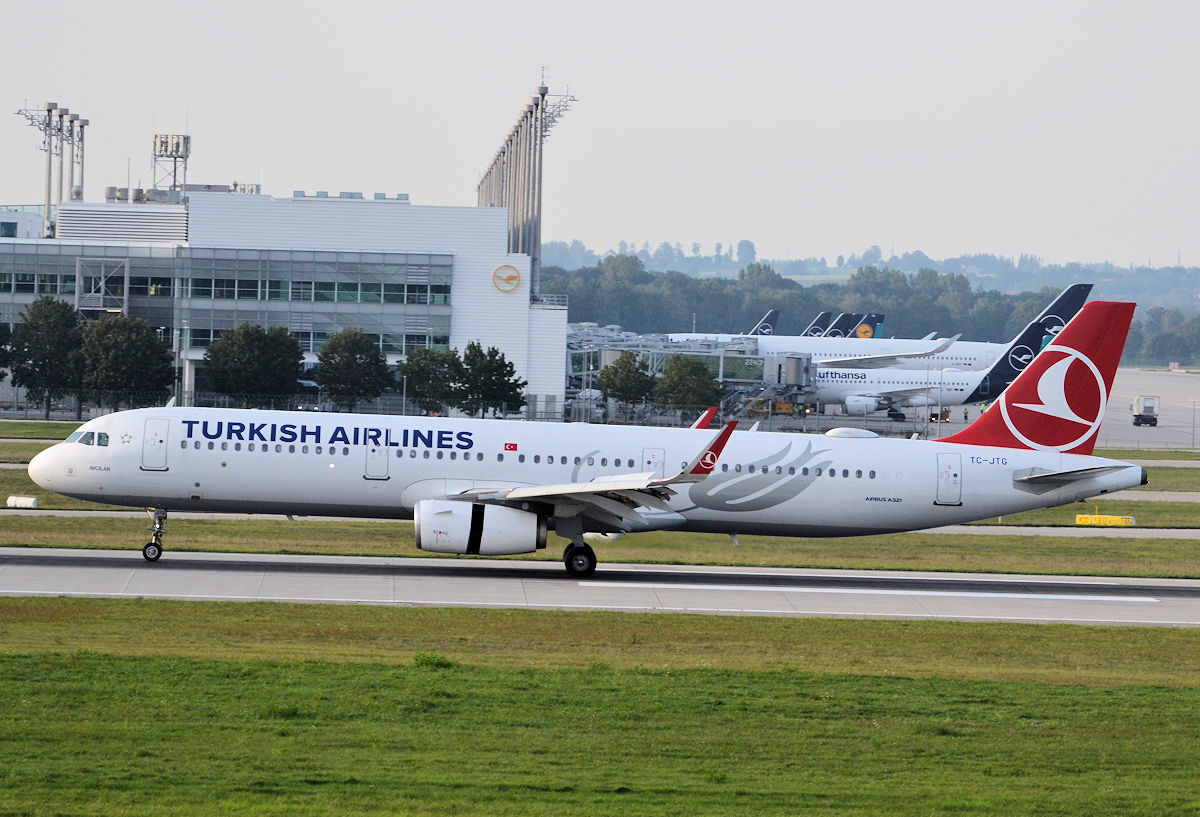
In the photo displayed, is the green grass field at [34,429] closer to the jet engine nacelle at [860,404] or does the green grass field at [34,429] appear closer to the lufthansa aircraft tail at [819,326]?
the jet engine nacelle at [860,404]

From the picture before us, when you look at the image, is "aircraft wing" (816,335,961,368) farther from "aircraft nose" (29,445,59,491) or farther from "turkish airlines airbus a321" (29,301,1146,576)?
"aircraft nose" (29,445,59,491)

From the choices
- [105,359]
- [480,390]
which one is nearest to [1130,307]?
[480,390]

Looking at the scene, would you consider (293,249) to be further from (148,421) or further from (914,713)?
(914,713)

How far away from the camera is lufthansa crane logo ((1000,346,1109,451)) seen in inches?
1411

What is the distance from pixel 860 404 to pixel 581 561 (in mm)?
74310

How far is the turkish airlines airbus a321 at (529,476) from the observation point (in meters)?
32.7

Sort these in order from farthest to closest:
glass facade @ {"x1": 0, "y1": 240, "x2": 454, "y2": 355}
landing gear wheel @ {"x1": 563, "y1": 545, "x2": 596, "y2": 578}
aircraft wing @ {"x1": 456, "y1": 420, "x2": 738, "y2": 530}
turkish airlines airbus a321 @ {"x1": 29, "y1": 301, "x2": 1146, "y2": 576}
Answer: glass facade @ {"x1": 0, "y1": 240, "x2": 454, "y2": 355} → landing gear wheel @ {"x1": 563, "y1": 545, "x2": 596, "y2": 578} → turkish airlines airbus a321 @ {"x1": 29, "y1": 301, "x2": 1146, "y2": 576} → aircraft wing @ {"x1": 456, "y1": 420, "x2": 738, "y2": 530}

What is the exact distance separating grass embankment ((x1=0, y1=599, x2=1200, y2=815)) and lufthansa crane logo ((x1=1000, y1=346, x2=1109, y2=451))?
9.46m

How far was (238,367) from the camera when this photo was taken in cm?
8231

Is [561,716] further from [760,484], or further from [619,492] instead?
[760,484]

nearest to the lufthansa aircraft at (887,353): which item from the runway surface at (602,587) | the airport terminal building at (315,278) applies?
the airport terminal building at (315,278)

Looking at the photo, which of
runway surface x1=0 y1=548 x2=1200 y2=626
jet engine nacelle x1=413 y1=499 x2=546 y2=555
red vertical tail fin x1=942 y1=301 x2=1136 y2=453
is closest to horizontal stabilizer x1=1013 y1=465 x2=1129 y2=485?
red vertical tail fin x1=942 y1=301 x2=1136 y2=453

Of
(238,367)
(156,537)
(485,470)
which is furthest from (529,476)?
(238,367)

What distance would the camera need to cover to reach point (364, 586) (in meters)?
30.6
